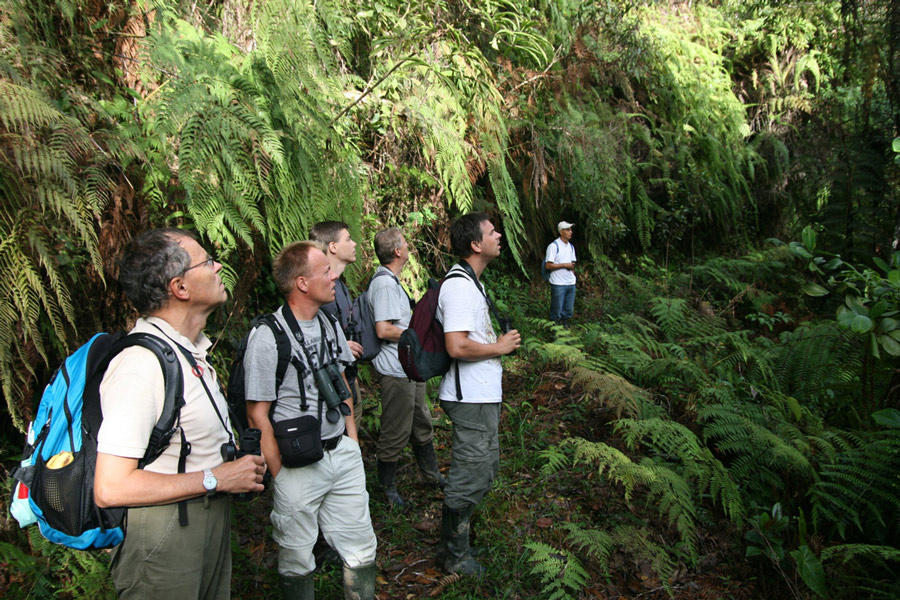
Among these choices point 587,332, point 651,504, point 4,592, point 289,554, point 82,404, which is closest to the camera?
point 82,404

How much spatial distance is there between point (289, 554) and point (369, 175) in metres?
3.59

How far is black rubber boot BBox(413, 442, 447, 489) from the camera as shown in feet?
13.4

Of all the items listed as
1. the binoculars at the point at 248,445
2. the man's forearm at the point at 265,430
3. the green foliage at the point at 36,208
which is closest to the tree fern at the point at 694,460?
the man's forearm at the point at 265,430

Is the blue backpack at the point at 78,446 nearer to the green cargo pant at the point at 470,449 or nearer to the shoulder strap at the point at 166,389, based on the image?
the shoulder strap at the point at 166,389

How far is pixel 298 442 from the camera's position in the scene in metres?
2.25

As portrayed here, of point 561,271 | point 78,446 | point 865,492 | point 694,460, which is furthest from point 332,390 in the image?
point 561,271

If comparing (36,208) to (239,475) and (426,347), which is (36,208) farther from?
(426,347)

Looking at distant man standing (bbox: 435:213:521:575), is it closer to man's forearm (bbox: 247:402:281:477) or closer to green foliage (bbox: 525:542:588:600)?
green foliage (bbox: 525:542:588:600)

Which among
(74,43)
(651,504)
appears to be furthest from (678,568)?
(74,43)

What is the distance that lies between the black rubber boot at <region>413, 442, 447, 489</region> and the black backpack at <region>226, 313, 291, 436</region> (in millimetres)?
1883

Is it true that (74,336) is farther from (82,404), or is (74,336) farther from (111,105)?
(82,404)

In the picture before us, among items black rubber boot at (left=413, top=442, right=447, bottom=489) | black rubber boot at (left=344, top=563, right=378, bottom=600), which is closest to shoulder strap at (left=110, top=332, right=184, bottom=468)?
black rubber boot at (left=344, top=563, right=378, bottom=600)

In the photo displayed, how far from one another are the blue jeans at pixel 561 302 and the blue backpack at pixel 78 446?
5872mm

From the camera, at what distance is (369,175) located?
511 cm
